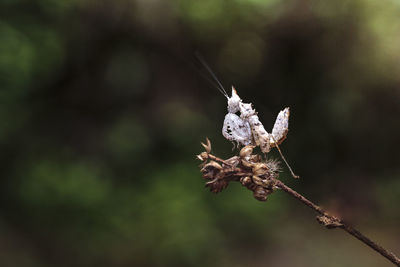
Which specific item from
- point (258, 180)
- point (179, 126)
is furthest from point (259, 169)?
point (179, 126)

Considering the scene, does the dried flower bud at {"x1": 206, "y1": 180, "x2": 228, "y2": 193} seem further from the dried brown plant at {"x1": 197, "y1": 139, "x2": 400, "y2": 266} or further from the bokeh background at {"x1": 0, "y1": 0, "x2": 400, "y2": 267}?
the bokeh background at {"x1": 0, "y1": 0, "x2": 400, "y2": 267}

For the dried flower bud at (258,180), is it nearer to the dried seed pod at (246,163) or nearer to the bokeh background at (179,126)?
the dried seed pod at (246,163)

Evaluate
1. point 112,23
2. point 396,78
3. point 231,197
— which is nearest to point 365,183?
point 396,78

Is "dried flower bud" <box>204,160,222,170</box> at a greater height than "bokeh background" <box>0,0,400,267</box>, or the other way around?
"bokeh background" <box>0,0,400,267</box>

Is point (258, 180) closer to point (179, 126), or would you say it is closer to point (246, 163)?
point (246, 163)

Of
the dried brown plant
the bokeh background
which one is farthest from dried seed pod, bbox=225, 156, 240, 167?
the bokeh background
